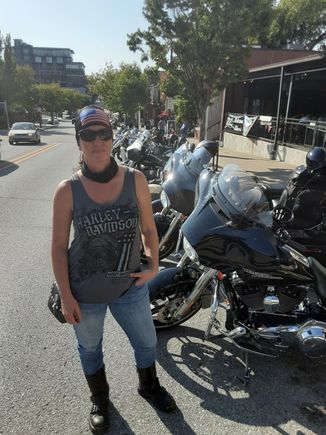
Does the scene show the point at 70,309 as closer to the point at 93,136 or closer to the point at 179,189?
the point at 93,136

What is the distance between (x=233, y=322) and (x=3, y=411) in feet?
5.54

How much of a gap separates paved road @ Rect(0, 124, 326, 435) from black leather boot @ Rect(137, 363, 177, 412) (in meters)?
0.06

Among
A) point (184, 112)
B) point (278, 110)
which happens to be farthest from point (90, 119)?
point (184, 112)

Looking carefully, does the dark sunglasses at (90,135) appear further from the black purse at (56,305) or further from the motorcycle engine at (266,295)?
the motorcycle engine at (266,295)

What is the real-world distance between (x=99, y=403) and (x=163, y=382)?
58 cm

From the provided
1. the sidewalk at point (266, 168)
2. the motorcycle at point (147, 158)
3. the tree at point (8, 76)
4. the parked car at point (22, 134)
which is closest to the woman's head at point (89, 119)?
the motorcycle at point (147, 158)

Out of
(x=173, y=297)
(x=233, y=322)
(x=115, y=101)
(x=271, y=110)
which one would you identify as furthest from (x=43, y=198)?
(x=115, y=101)

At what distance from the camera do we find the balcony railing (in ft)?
45.1

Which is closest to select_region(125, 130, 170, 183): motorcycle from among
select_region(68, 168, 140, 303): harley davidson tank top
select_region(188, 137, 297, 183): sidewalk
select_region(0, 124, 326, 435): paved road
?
select_region(0, 124, 326, 435): paved road

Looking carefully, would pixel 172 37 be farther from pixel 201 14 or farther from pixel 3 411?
pixel 3 411

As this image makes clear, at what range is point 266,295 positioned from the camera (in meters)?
2.88

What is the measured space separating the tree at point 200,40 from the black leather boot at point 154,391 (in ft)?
32.8

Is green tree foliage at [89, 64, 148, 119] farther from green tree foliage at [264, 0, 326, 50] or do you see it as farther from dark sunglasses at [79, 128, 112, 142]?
A: dark sunglasses at [79, 128, 112, 142]

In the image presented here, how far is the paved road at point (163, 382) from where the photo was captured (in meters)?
2.51
